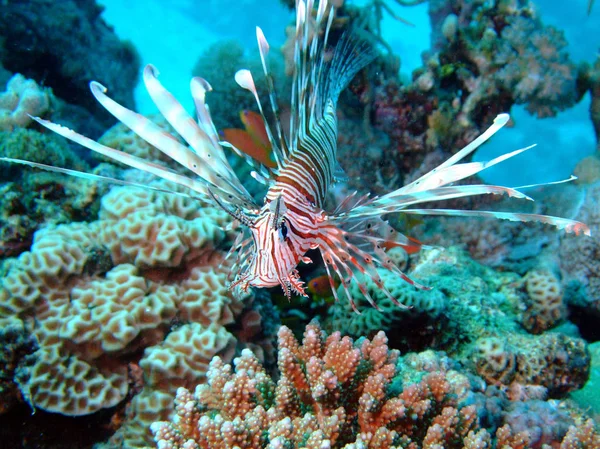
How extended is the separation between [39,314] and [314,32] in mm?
2870

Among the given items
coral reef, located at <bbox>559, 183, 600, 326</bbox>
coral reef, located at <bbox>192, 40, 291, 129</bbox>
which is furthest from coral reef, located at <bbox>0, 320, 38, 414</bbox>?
coral reef, located at <bbox>559, 183, 600, 326</bbox>

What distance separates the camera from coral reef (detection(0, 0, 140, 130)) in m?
7.25

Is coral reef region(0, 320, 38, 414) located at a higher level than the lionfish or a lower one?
lower

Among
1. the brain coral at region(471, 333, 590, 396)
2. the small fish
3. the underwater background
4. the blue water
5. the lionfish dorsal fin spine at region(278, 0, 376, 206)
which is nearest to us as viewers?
the underwater background

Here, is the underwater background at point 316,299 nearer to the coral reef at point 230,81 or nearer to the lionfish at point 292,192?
the coral reef at point 230,81

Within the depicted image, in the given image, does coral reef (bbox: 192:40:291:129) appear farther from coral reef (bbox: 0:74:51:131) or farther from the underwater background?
coral reef (bbox: 0:74:51:131)

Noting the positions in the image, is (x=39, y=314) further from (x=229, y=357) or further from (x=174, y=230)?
(x=229, y=357)

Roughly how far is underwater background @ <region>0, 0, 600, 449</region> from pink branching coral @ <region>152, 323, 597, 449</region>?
12 millimetres

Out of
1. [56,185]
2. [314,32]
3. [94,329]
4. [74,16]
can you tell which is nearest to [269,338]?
[94,329]

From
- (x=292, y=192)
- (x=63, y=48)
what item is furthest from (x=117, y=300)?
(x=63, y=48)

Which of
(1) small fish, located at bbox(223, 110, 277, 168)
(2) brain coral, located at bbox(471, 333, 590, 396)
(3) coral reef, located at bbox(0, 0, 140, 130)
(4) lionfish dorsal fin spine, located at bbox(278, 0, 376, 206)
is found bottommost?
(2) brain coral, located at bbox(471, 333, 590, 396)

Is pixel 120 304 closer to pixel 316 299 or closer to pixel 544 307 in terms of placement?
pixel 316 299

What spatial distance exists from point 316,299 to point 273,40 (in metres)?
31.1

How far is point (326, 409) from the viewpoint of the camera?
208cm
